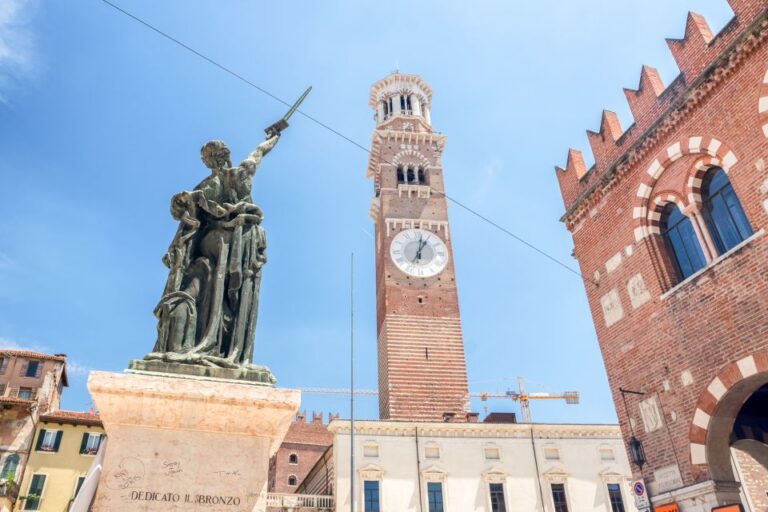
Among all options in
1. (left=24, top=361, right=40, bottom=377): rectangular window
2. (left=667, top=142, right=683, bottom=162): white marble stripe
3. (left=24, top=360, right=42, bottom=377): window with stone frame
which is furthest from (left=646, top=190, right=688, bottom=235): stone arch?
(left=24, top=361, right=40, bottom=377): rectangular window

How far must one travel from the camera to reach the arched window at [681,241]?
1182cm

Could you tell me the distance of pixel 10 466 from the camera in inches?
1313

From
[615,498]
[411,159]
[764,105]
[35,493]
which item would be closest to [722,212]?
[764,105]

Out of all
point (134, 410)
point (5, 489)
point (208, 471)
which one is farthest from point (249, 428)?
point (5, 489)

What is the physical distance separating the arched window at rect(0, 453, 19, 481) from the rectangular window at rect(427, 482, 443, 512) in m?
23.8

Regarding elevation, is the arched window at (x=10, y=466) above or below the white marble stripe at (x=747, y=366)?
above

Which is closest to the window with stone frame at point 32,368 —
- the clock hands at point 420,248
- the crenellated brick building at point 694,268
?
the clock hands at point 420,248

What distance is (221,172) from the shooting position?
217 inches

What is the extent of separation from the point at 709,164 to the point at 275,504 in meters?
27.8

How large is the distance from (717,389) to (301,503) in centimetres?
2542

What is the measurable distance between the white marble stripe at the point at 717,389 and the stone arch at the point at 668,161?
11.9 ft

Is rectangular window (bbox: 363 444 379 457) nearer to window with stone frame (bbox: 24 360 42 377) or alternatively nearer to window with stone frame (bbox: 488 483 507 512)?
window with stone frame (bbox: 488 483 507 512)

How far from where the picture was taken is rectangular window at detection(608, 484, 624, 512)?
101 feet

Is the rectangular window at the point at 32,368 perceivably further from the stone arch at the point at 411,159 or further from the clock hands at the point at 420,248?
the stone arch at the point at 411,159
